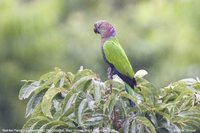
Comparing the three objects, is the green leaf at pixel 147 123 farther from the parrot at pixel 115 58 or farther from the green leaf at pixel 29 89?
the green leaf at pixel 29 89

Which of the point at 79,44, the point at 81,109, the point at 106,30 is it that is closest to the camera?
the point at 81,109

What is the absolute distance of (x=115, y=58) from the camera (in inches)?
64.7

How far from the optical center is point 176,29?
5227 mm

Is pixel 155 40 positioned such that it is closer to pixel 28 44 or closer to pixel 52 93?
pixel 28 44

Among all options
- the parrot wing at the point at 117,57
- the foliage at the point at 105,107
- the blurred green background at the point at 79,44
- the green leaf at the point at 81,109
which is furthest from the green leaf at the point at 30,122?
the blurred green background at the point at 79,44

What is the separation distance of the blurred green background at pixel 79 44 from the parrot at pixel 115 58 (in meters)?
2.09

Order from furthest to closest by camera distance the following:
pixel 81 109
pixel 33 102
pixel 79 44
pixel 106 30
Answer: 1. pixel 79 44
2. pixel 106 30
3. pixel 33 102
4. pixel 81 109

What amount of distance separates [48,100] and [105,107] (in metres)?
0.13

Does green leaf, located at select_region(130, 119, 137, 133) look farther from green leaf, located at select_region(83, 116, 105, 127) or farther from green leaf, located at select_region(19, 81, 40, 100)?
green leaf, located at select_region(19, 81, 40, 100)

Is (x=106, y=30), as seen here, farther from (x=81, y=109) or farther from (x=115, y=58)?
(x=81, y=109)

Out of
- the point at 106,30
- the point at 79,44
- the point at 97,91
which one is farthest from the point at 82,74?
the point at 79,44

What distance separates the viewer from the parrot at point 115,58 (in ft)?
5.10

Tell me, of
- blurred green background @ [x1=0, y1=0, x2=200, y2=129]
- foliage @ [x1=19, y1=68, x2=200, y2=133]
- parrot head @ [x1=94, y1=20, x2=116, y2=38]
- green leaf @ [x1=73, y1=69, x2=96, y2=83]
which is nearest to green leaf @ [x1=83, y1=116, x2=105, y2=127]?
foliage @ [x1=19, y1=68, x2=200, y2=133]

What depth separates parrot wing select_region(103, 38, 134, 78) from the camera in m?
1.61
